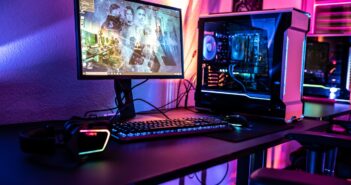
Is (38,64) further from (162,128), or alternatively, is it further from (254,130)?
(254,130)

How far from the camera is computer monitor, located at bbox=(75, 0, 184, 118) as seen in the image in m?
1.13

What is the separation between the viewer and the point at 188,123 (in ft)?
3.70

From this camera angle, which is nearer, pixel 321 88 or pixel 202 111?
pixel 202 111

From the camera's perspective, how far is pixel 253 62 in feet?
4.79

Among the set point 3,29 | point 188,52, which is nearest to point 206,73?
point 188,52

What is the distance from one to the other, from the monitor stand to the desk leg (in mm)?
620

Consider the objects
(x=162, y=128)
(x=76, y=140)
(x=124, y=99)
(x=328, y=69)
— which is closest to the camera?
(x=76, y=140)

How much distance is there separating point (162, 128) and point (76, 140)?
1.05 ft

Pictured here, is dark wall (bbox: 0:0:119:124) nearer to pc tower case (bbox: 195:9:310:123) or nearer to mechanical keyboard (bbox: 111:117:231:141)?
mechanical keyboard (bbox: 111:117:231:141)

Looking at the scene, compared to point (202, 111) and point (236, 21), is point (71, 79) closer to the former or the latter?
point (202, 111)

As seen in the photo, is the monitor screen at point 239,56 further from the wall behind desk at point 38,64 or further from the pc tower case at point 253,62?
the wall behind desk at point 38,64

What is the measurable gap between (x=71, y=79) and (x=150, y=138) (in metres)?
0.49

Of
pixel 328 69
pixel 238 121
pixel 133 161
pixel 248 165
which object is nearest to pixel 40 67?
pixel 133 161

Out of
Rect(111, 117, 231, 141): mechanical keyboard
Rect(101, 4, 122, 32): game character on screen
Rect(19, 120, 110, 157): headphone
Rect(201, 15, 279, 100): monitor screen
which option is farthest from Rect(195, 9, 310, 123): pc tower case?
Rect(19, 120, 110, 157): headphone
